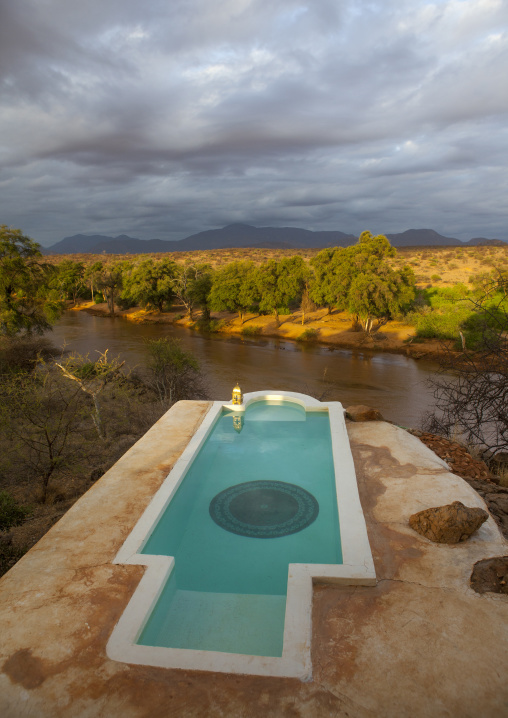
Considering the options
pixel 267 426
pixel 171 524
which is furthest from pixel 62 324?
pixel 171 524

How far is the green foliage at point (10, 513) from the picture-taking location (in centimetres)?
671

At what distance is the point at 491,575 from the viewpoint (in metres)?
4.05

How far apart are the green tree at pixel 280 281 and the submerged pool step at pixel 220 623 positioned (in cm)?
2775

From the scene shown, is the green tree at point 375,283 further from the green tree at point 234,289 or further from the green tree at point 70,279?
the green tree at point 70,279

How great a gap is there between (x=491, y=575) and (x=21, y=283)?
20.5 metres

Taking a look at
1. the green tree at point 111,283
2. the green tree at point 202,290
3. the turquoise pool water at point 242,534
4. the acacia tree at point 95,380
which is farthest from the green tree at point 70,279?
the turquoise pool water at point 242,534

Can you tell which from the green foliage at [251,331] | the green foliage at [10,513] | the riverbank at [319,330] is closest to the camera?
the green foliage at [10,513]

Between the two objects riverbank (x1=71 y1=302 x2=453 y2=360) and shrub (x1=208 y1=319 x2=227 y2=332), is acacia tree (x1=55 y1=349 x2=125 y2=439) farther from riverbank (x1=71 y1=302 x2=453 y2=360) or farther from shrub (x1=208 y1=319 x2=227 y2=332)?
shrub (x1=208 y1=319 x2=227 y2=332)

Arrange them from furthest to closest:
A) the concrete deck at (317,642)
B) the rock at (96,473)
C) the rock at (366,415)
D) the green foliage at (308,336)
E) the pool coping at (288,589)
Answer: the green foliage at (308,336) → the rock at (96,473) → the rock at (366,415) → the pool coping at (288,589) → the concrete deck at (317,642)

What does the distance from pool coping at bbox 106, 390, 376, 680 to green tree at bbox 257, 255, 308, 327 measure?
2553 cm

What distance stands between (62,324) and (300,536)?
3699cm

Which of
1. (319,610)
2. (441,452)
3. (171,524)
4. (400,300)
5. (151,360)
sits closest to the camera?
(319,610)

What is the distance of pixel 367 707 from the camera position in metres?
2.85

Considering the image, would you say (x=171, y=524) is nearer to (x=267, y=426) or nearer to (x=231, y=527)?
(x=231, y=527)
